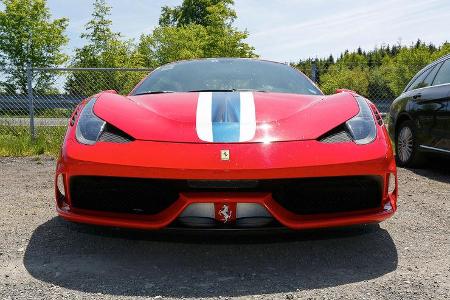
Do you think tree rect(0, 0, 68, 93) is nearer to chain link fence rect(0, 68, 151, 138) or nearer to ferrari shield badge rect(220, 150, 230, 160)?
chain link fence rect(0, 68, 151, 138)

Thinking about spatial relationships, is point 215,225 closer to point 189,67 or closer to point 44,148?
point 189,67

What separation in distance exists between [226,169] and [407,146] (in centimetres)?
438

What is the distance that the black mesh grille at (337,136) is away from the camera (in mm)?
2490

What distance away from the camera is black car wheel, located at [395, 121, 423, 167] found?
19.0 ft

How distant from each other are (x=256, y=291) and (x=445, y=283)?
35.0 inches

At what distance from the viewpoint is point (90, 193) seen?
95.2 inches

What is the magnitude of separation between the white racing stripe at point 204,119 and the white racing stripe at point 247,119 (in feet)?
0.55

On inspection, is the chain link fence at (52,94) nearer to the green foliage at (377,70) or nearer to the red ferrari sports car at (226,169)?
the green foliage at (377,70)

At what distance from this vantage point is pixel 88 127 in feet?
8.71

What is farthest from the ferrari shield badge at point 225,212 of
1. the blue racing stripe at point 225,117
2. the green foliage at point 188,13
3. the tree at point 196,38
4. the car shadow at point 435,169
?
the green foliage at point 188,13

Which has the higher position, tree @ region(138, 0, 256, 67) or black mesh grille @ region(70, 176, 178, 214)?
tree @ region(138, 0, 256, 67)

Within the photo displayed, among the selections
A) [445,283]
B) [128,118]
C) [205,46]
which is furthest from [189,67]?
[205,46]

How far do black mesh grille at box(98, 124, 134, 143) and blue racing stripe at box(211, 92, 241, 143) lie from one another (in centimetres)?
45

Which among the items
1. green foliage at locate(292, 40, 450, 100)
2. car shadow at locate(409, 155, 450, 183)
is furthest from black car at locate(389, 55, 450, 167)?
green foliage at locate(292, 40, 450, 100)
